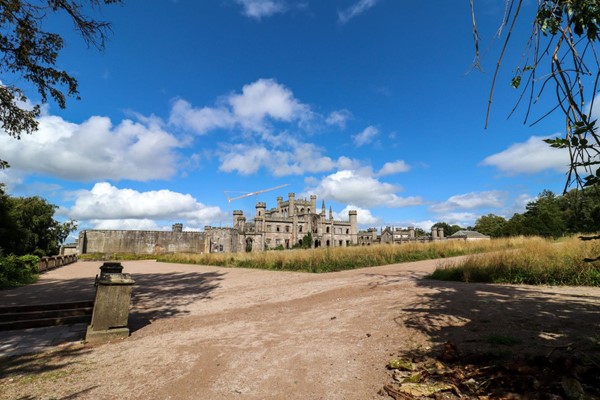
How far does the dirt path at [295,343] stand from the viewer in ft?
11.7

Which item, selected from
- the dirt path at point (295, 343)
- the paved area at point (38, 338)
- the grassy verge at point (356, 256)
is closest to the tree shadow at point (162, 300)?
the dirt path at point (295, 343)

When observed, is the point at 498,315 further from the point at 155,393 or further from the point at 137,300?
the point at 137,300

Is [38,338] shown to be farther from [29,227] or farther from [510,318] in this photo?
[29,227]

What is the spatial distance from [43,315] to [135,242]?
41.9 meters

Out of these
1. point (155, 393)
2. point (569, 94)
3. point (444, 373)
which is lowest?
point (155, 393)

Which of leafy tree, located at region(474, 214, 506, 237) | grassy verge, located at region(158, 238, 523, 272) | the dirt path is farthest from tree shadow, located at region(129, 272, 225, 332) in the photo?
leafy tree, located at region(474, 214, 506, 237)

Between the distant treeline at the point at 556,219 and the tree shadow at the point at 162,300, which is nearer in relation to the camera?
the distant treeline at the point at 556,219

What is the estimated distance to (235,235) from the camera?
5438 cm

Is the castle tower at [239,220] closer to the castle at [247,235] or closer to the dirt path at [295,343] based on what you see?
the castle at [247,235]

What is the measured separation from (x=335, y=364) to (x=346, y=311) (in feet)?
8.33

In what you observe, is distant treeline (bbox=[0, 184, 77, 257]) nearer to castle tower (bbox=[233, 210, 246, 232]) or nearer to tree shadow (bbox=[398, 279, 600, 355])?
tree shadow (bbox=[398, 279, 600, 355])

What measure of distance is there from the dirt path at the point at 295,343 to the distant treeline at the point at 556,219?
144cm

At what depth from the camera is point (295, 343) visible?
4898 mm

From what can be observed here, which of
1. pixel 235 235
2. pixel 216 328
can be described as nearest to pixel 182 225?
pixel 235 235
